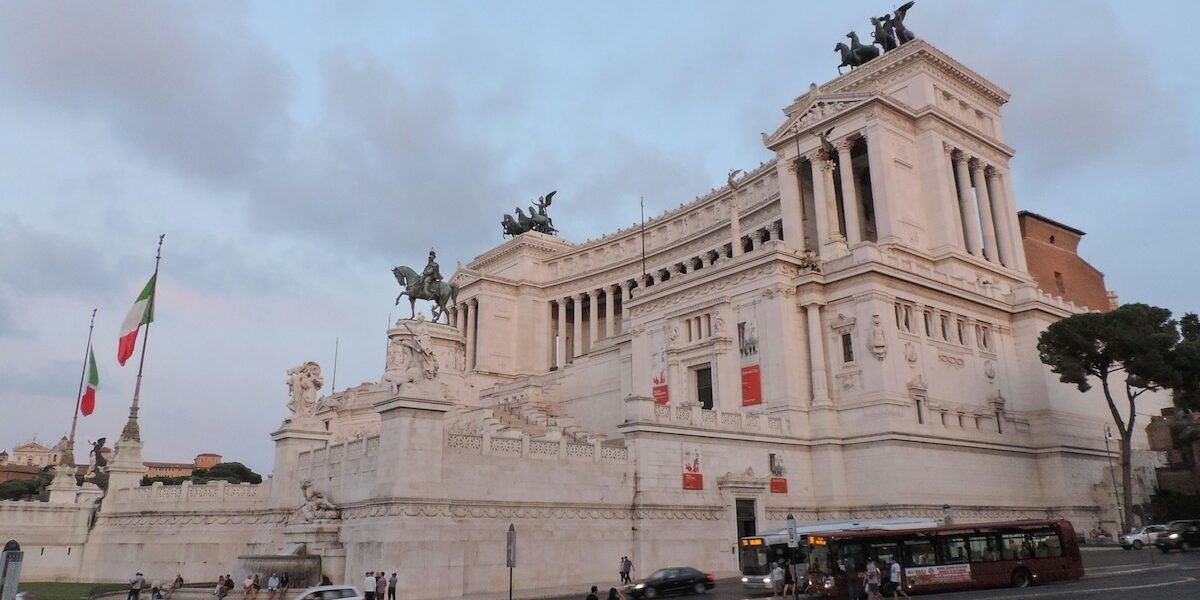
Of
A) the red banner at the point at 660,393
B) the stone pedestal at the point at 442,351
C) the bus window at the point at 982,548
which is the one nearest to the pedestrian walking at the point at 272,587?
the stone pedestal at the point at 442,351

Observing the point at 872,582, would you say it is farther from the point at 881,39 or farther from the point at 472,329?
the point at 472,329

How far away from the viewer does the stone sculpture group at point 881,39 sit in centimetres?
6725

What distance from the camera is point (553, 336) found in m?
95.8

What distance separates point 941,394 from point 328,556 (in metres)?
33.9

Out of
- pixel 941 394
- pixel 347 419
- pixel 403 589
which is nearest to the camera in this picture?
pixel 403 589

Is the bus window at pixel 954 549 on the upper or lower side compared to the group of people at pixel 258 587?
upper

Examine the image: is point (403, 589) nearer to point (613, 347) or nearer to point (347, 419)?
point (613, 347)

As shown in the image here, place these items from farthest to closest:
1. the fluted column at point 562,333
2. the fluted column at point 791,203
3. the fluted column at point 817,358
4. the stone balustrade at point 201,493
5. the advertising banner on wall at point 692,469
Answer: the fluted column at point 562,333, the fluted column at point 791,203, the fluted column at point 817,358, the stone balustrade at point 201,493, the advertising banner on wall at point 692,469

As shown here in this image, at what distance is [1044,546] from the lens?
29562 mm

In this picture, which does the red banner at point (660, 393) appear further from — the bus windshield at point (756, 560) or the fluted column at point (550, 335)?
the fluted column at point (550, 335)

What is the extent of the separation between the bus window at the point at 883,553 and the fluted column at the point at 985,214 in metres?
41.5

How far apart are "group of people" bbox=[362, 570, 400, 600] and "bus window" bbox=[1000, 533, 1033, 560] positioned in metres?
20.7

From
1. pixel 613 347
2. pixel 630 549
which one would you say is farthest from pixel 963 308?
pixel 630 549

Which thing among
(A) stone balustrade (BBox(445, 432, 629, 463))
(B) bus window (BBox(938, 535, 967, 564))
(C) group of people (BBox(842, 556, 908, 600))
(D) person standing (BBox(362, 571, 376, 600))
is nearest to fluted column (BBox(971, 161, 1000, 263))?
(B) bus window (BBox(938, 535, 967, 564))
